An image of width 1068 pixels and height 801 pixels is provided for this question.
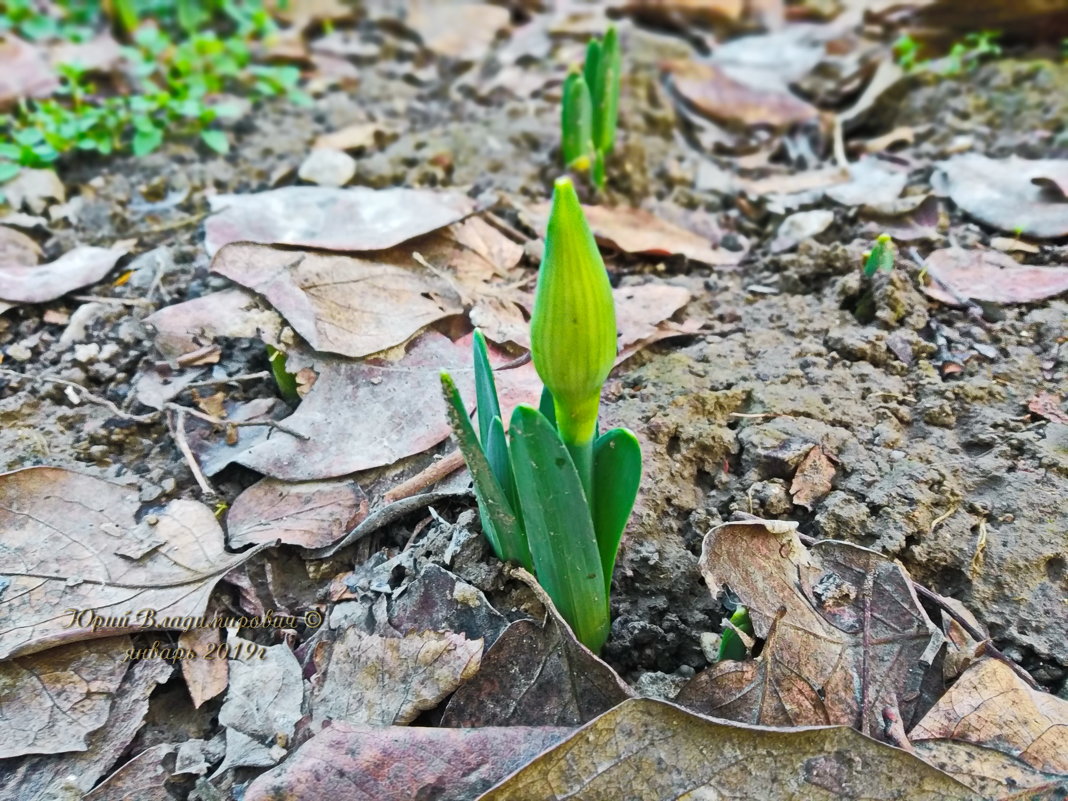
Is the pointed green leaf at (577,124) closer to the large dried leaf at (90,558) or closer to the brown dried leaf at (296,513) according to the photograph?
the brown dried leaf at (296,513)

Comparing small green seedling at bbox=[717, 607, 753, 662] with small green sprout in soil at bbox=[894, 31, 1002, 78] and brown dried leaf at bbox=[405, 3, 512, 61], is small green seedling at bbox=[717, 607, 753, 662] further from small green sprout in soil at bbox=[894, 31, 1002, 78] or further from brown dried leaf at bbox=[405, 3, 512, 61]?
brown dried leaf at bbox=[405, 3, 512, 61]

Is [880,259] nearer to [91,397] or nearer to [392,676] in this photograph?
[392,676]

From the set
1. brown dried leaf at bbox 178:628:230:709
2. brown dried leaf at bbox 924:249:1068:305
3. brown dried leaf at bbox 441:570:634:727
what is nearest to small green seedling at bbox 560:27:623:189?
brown dried leaf at bbox 924:249:1068:305

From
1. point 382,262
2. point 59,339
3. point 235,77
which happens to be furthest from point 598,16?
point 59,339

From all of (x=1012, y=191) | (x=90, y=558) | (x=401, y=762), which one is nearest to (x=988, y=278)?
(x=1012, y=191)

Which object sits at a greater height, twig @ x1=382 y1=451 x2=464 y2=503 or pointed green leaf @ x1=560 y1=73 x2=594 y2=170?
pointed green leaf @ x1=560 y1=73 x2=594 y2=170

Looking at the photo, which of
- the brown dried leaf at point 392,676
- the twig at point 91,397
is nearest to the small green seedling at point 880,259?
the brown dried leaf at point 392,676
